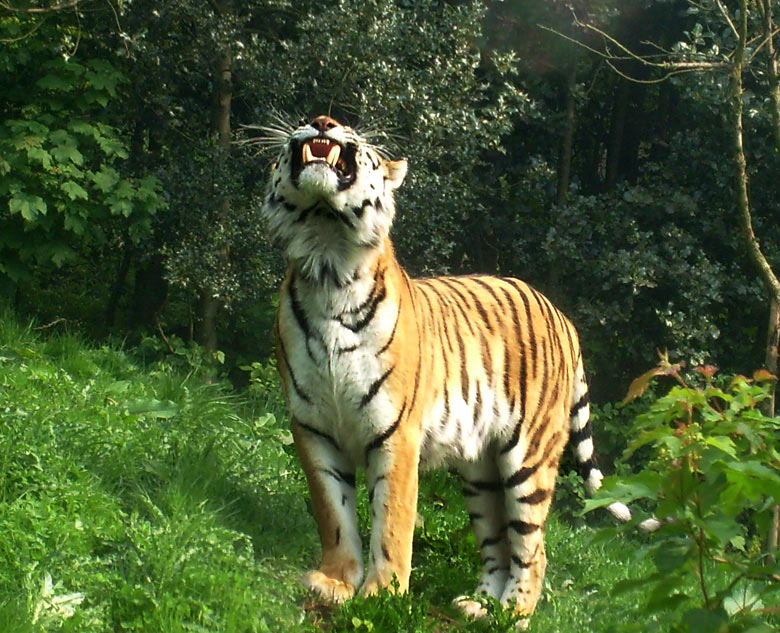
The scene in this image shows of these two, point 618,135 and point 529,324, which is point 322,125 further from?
point 618,135

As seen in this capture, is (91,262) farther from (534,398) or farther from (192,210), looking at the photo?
(534,398)

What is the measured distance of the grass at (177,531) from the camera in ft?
13.2

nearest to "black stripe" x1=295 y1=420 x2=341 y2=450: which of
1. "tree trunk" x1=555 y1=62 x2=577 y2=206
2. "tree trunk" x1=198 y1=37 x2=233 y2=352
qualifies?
"tree trunk" x1=198 y1=37 x2=233 y2=352

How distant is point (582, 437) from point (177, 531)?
2.23 meters

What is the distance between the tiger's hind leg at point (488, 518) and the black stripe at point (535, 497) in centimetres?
18

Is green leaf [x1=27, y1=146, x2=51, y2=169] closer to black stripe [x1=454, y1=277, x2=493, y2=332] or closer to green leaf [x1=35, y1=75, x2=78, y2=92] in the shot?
green leaf [x1=35, y1=75, x2=78, y2=92]

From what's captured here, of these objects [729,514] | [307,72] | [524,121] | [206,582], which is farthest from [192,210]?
[729,514]

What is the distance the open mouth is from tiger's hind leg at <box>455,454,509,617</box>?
1.55 metres

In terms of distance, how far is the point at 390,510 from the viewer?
15.3 ft

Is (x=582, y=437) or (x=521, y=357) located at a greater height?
(x=521, y=357)

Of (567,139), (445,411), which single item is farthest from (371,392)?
(567,139)

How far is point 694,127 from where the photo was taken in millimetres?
10125

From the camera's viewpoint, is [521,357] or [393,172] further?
[521,357]

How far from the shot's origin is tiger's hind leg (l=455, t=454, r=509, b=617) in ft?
17.5
